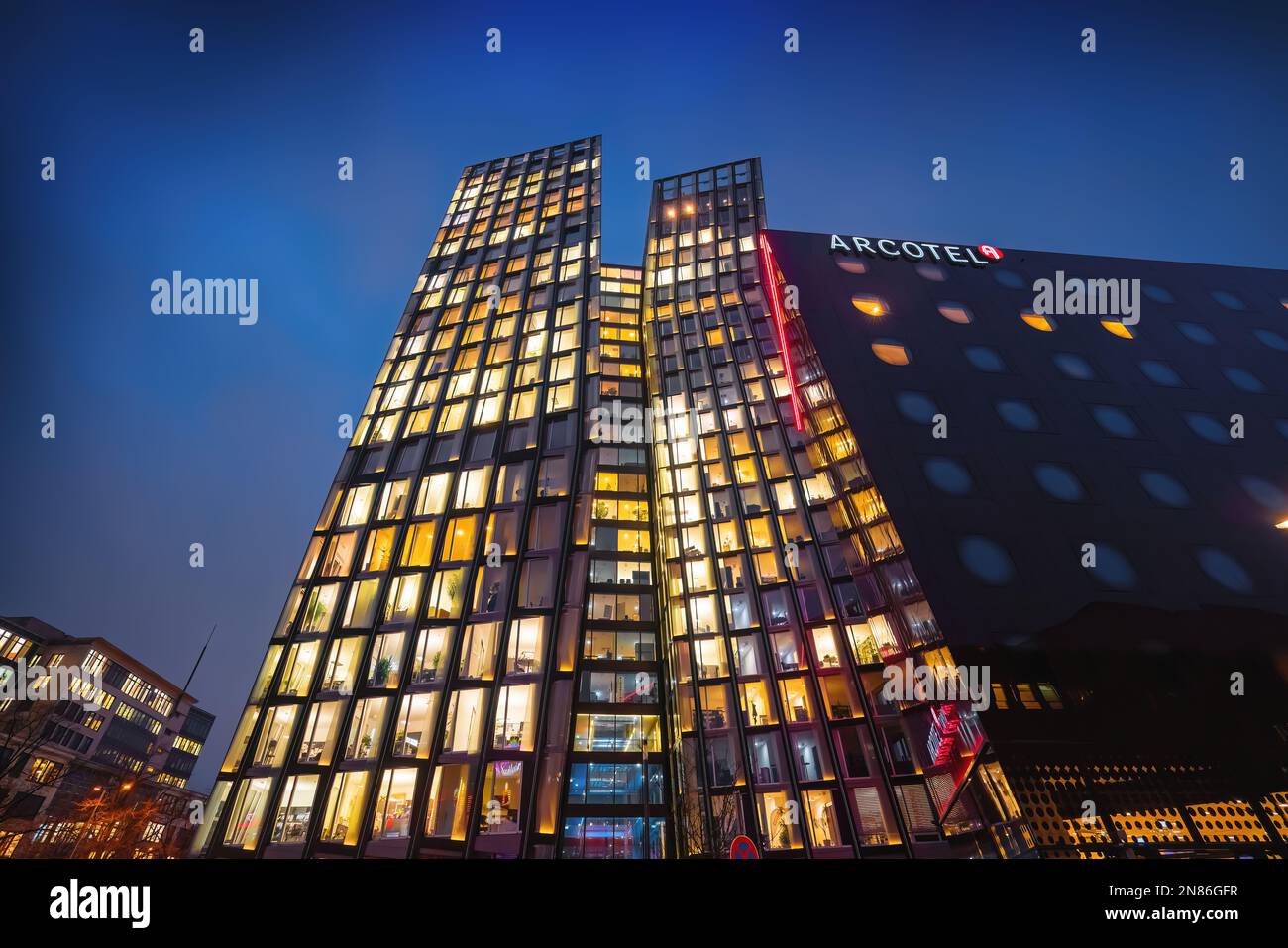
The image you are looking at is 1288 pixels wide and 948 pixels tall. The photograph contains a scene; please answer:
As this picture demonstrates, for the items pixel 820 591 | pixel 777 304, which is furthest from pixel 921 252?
pixel 820 591

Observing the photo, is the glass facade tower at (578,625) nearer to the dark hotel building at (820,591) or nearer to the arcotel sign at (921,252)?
the dark hotel building at (820,591)

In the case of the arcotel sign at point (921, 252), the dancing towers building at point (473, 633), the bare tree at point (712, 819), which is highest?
the arcotel sign at point (921, 252)

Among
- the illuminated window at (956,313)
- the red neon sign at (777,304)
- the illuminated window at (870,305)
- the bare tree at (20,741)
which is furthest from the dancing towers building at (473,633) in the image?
the illuminated window at (956,313)

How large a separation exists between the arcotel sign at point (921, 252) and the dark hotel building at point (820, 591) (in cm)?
21

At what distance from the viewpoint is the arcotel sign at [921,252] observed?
104 ft

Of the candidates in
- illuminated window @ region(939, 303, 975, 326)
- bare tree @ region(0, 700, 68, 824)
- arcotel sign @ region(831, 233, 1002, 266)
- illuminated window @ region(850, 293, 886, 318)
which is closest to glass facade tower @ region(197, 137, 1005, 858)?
illuminated window @ region(850, 293, 886, 318)

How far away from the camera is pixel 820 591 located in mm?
41250

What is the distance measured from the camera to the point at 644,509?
4531 cm

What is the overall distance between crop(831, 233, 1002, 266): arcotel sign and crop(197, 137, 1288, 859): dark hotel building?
0.21 metres

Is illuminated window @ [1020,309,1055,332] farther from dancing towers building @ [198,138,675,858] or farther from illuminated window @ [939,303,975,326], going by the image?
dancing towers building @ [198,138,675,858]

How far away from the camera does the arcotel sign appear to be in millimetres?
31750

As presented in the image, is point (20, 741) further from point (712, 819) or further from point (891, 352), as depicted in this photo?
point (891, 352)

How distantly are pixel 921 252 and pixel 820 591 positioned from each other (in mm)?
22082
